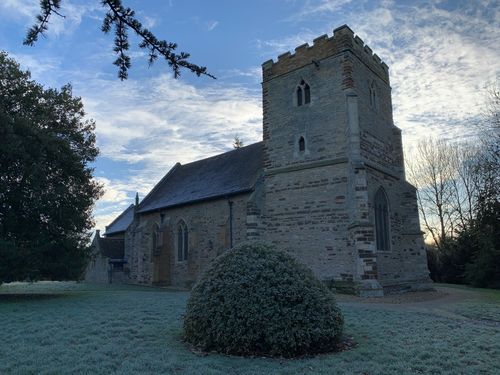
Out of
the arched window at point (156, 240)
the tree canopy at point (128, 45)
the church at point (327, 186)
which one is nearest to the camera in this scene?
the tree canopy at point (128, 45)

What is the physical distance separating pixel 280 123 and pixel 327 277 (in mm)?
7790

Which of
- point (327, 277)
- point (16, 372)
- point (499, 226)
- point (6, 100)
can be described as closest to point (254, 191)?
point (327, 277)

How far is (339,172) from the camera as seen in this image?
17750 mm

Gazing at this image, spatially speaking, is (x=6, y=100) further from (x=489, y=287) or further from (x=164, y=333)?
(x=489, y=287)

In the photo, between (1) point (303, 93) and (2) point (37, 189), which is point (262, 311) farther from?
(1) point (303, 93)

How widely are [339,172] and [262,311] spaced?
1196cm

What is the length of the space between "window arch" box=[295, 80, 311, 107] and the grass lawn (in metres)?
11.5

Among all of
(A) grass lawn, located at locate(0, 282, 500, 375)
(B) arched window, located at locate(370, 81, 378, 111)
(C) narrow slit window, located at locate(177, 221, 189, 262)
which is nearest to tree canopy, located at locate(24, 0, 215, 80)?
(A) grass lawn, located at locate(0, 282, 500, 375)

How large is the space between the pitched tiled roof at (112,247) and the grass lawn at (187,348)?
2017 cm

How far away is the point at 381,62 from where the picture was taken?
2186 centimetres

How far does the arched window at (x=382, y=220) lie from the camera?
1867 centimetres

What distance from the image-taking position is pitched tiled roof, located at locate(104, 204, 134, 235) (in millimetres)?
34713

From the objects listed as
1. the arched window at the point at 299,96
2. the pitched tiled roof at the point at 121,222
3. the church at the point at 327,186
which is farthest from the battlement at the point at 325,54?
the pitched tiled roof at the point at 121,222

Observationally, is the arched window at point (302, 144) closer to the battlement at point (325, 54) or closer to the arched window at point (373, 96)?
the battlement at point (325, 54)
